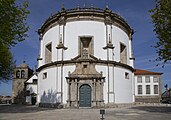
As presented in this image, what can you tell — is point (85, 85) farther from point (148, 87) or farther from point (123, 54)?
point (148, 87)

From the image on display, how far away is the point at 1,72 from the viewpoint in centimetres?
3023

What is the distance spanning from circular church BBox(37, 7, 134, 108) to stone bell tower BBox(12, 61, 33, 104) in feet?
64.8

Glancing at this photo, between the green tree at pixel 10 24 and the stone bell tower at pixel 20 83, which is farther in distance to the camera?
the stone bell tower at pixel 20 83

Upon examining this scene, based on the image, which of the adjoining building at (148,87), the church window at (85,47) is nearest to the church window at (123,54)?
the church window at (85,47)

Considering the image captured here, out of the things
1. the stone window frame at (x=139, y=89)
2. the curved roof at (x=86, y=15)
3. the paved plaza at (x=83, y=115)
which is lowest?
the stone window frame at (x=139, y=89)

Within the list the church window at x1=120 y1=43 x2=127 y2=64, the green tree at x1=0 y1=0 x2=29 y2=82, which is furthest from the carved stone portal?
the green tree at x1=0 y1=0 x2=29 y2=82

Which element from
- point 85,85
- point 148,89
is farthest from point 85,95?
point 148,89

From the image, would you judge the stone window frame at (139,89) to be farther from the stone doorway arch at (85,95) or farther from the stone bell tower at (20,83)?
the stone doorway arch at (85,95)

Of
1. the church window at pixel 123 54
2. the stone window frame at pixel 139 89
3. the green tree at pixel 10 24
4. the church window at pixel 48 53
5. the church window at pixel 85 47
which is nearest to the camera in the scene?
the green tree at pixel 10 24

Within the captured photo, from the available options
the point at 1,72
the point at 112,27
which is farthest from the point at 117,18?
the point at 1,72

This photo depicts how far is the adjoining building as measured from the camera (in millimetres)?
52156

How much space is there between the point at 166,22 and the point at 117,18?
1332cm

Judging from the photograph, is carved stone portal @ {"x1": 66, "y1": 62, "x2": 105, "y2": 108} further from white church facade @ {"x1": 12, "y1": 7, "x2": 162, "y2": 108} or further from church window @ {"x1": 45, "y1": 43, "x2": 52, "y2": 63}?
church window @ {"x1": 45, "y1": 43, "x2": 52, "y2": 63}

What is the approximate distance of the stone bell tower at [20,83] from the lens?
1855 inches
